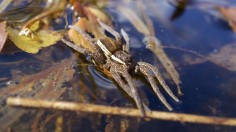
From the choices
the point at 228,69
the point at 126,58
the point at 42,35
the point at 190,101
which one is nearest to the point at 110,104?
the point at 126,58

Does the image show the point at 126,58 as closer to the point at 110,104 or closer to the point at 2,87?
the point at 110,104

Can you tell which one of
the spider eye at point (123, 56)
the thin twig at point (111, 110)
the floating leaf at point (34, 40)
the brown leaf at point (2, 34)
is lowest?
the thin twig at point (111, 110)

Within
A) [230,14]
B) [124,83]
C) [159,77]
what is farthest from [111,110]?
[230,14]

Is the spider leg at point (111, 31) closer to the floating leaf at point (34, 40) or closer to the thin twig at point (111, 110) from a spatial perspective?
the floating leaf at point (34, 40)

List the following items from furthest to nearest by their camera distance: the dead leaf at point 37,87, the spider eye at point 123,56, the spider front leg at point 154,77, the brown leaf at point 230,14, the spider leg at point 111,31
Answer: the brown leaf at point 230,14, the spider leg at point 111,31, the spider eye at point 123,56, the spider front leg at point 154,77, the dead leaf at point 37,87

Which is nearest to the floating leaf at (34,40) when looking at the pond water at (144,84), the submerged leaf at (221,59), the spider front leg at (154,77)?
the pond water at (144,84)

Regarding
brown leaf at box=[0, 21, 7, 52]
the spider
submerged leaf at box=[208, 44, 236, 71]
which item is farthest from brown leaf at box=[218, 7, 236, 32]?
brown leaf at box=[0, 21, 7, 52]

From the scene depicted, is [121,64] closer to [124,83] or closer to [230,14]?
[124,83]
